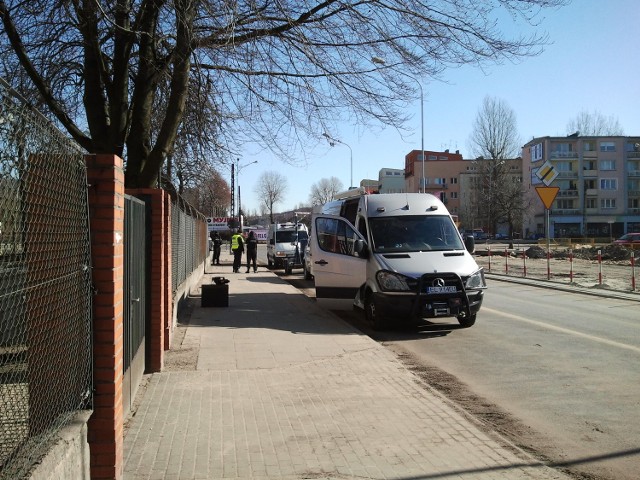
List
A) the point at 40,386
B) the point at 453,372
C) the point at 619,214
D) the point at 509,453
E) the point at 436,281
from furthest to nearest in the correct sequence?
the point at 619,214 → the point at 436,281 → the point at 453,372 → the point at 509,453 → the point at 40,386

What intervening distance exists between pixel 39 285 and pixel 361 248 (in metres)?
9.27

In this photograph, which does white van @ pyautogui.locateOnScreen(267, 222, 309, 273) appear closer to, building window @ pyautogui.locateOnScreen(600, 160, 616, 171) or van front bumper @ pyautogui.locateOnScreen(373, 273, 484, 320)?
van front bumper @ pyautogui.locateOnScreen(373, 273, 484, 320)

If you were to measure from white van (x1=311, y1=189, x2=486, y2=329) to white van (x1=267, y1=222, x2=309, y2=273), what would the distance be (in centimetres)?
1482

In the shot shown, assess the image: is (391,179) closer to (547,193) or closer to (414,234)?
(547,193)

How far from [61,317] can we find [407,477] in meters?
2.56

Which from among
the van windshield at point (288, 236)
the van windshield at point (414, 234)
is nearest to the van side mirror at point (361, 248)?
the van windshield at point (414, 234)

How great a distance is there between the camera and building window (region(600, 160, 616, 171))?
9356cm

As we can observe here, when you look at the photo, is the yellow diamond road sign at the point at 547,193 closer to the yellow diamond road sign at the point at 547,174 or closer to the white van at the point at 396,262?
the yellow diamond road sign at the point at 547,174

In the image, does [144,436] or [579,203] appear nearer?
[144,436]

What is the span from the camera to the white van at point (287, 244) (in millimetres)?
29158

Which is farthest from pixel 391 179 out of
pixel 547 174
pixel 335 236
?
pixel 335 236

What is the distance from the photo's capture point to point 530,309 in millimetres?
14484

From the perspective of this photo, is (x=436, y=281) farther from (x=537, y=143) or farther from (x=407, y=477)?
(x=537, y=143)

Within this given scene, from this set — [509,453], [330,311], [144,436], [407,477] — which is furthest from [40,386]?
[330,311]
